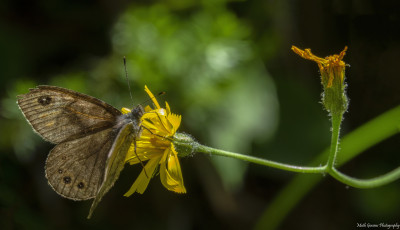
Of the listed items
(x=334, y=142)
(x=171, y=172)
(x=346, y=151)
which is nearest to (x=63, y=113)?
(x=171, y=172)

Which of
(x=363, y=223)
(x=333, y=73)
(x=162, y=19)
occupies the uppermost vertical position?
(x=162, y=19)

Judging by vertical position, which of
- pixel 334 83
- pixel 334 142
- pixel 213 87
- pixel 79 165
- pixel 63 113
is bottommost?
pixel 79 165

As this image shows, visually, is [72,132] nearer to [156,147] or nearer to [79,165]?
[79,165]

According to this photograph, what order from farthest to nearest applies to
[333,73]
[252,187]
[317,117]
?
[252,187], [317,117], [333,73]

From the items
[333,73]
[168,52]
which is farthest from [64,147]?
[168,52]

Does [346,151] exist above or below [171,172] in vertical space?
above

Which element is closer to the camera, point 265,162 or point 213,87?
point 265,162

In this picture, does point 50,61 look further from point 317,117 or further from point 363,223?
point 363,223
